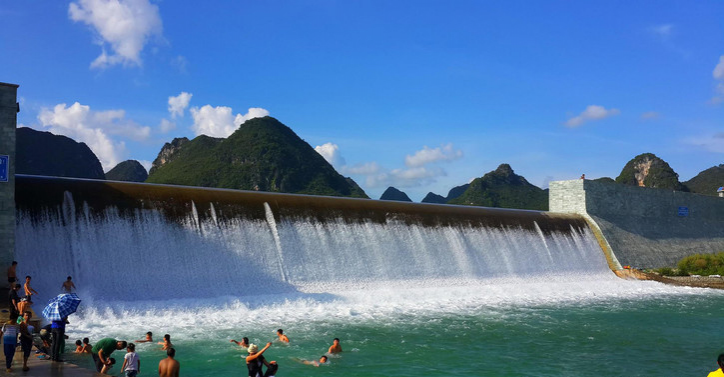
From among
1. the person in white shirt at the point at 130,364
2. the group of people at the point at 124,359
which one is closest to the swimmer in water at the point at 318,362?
the group of people at the point at 124,359

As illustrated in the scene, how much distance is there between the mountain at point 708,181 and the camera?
97.6 meters

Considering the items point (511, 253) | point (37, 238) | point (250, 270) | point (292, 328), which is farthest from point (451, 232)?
point (37, 238)

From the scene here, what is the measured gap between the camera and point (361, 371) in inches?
442

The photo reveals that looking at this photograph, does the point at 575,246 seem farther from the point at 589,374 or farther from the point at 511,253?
the point at 589,374

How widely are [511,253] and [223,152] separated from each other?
5984 cm

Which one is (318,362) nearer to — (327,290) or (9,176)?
(327,290)

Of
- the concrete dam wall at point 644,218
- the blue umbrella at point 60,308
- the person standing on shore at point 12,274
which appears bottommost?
the blue umbrella at point 60,308

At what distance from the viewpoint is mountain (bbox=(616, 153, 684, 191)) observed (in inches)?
2921

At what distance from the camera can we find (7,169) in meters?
14.9

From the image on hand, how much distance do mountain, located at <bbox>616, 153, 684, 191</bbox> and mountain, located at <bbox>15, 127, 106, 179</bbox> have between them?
69.5 metres

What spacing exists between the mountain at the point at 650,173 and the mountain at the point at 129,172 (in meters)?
74.3

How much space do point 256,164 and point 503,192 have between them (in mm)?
38686

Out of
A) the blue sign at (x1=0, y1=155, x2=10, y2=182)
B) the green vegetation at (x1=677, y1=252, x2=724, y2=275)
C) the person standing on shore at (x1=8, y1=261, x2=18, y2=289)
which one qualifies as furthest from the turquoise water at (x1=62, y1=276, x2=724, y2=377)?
the green vegetation at (x1=677, y1=252, x2=724, y2=275)

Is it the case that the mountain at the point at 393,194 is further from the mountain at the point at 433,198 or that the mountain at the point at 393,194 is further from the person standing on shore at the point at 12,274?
the person standing on shore at the point at 12,274
